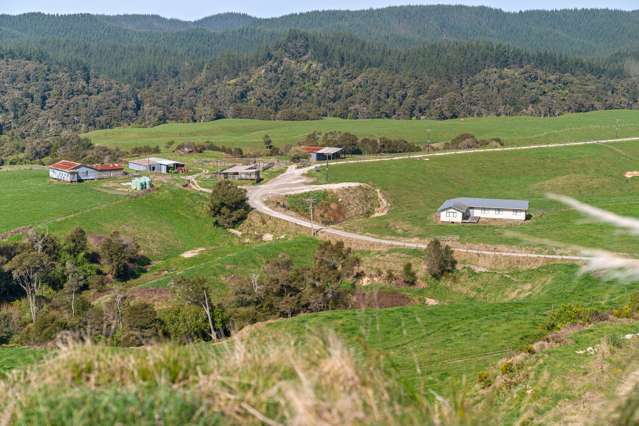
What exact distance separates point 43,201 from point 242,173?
2514 centimetres

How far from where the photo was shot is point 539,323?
2619cm

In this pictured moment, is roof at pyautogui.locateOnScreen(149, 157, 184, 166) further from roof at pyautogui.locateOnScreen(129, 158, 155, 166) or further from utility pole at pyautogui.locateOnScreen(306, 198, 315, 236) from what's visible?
utility pole at pyautogui.locateOnScreen(306, 198, 315, 236)

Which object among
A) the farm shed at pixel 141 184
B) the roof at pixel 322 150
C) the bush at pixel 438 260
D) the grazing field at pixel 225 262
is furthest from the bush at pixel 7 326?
the roof at pixel 322 150

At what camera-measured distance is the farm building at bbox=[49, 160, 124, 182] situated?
8688 centimetres

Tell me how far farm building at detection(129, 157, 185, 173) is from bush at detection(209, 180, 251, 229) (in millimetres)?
27830

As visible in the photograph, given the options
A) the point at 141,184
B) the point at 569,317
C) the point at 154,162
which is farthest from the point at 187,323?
the point at 154,162

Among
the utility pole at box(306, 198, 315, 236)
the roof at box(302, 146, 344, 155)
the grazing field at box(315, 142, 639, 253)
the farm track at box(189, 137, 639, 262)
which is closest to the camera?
the farm track at box(189, 137, 639, 262)

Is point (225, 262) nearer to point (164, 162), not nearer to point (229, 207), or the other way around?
point (229, 207)

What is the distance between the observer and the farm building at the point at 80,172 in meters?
86.9

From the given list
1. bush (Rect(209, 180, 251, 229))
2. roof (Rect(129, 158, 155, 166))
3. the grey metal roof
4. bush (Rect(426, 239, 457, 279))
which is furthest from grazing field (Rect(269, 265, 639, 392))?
roof (Rect(129, 158, 155, 166))

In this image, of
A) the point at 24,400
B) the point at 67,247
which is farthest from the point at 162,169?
the point at 24,400

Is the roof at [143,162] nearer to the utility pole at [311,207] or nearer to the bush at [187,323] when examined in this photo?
the utility pole at [311,207]

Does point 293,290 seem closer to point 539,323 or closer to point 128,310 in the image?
point 128,310

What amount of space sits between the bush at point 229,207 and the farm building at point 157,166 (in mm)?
27830
